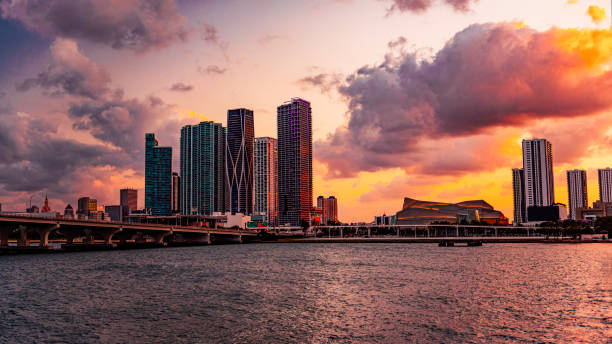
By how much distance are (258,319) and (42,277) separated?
2261 inches

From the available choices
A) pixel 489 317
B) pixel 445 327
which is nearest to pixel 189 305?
pixel 445 327

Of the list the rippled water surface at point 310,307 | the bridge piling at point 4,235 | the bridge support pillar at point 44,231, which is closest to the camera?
the rippled water surface at point 310,307

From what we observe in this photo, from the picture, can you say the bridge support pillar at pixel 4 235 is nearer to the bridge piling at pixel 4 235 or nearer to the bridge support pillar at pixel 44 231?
the bridge piling at pixel 4 235

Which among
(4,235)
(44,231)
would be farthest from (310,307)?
(4,235)

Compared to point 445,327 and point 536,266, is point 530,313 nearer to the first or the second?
point 445,327

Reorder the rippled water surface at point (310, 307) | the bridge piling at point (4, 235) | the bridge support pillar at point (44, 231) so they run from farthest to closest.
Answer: the bridge support pillar at point (44, 231) → the bridge piling at point (4, 235) → the rippled water surface at point (310, 307)

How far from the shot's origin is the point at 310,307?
174ft

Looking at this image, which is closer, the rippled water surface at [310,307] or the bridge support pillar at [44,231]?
the rippled water surface at [310,307]

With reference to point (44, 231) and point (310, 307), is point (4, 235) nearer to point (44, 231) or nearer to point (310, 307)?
point (44, 231)

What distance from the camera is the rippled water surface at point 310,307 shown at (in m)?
39.9

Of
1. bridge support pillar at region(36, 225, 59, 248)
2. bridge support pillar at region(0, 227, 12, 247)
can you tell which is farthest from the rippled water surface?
bridge support pillar at region(0, 227, 12, 247)

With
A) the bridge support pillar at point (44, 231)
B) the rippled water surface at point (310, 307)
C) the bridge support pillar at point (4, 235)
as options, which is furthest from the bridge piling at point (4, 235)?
the rippled water surface at point (310, 307)

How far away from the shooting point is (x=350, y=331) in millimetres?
41188

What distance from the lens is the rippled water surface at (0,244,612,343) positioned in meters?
39.9
